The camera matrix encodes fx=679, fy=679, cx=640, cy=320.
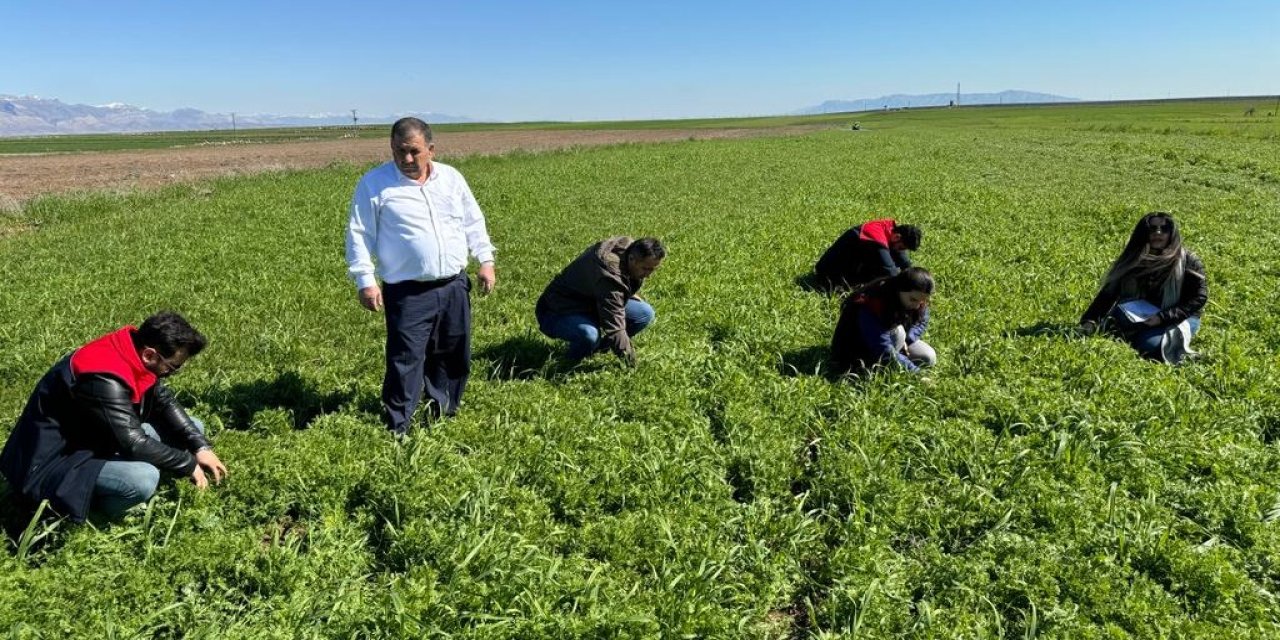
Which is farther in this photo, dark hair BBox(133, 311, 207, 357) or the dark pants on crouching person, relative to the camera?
the dark pants on crouching person

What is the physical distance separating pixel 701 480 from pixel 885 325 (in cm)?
246

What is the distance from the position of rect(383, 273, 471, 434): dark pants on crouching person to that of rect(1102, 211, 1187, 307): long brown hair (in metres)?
6.16

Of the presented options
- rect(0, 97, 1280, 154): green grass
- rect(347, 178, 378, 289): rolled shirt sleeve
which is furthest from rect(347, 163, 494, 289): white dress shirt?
rect(0, 97, 1280, 154): green grass

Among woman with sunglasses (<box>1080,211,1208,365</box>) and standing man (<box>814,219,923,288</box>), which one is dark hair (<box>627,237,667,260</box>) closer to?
standing man (<box>814,219,923,288</box>)

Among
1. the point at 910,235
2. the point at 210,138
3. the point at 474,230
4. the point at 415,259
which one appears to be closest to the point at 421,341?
the point at 415,259

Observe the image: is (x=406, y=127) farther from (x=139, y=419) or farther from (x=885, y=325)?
(x=885, y=325)

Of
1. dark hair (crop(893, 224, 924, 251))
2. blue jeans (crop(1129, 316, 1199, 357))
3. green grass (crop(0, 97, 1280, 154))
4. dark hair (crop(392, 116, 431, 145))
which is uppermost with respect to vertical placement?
green grass (crop(0, 97, 1280, 154))

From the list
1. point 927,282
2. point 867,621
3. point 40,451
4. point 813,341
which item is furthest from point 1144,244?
point 40,451

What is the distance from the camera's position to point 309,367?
263 inches

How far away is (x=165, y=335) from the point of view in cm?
385

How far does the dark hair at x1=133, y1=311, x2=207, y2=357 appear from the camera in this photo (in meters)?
3.84

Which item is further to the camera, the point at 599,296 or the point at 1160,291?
the point at 1160,291

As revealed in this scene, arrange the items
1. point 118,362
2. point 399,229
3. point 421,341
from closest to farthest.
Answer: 1. point 118,362
2. point 399,229
3. point 421,341

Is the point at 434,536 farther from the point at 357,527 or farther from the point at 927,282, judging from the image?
the point at 927,282
